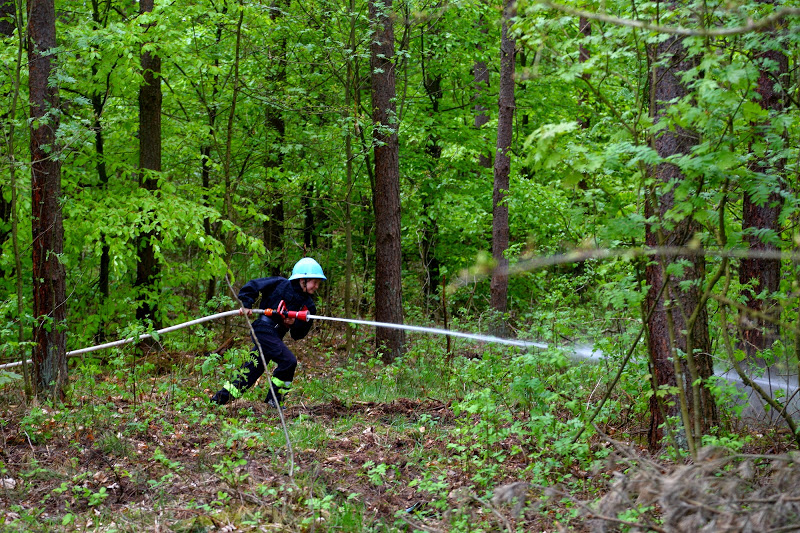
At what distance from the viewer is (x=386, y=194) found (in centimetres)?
1170

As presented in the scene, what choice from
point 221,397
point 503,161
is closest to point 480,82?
point 503,161

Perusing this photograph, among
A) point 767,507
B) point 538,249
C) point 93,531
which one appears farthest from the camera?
point 538,249

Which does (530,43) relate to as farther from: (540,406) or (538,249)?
(538,249)

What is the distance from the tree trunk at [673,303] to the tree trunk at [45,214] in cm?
605

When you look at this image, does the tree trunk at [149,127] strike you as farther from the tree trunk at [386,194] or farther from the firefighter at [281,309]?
the firefighter at [281,309]

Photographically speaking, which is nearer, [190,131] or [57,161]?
[57,161]

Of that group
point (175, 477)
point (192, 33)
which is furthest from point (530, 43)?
point (192, 33)

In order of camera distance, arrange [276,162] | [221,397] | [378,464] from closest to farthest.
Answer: [378,464] → [221,397] → [276,162]

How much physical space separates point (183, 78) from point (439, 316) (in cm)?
744

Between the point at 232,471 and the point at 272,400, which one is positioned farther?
the point at 272,400

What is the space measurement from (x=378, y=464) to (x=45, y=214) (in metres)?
4.55

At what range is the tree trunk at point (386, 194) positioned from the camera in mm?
11562

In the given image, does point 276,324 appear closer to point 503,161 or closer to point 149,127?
point 149,127

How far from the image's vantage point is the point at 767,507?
2844 millimetres
